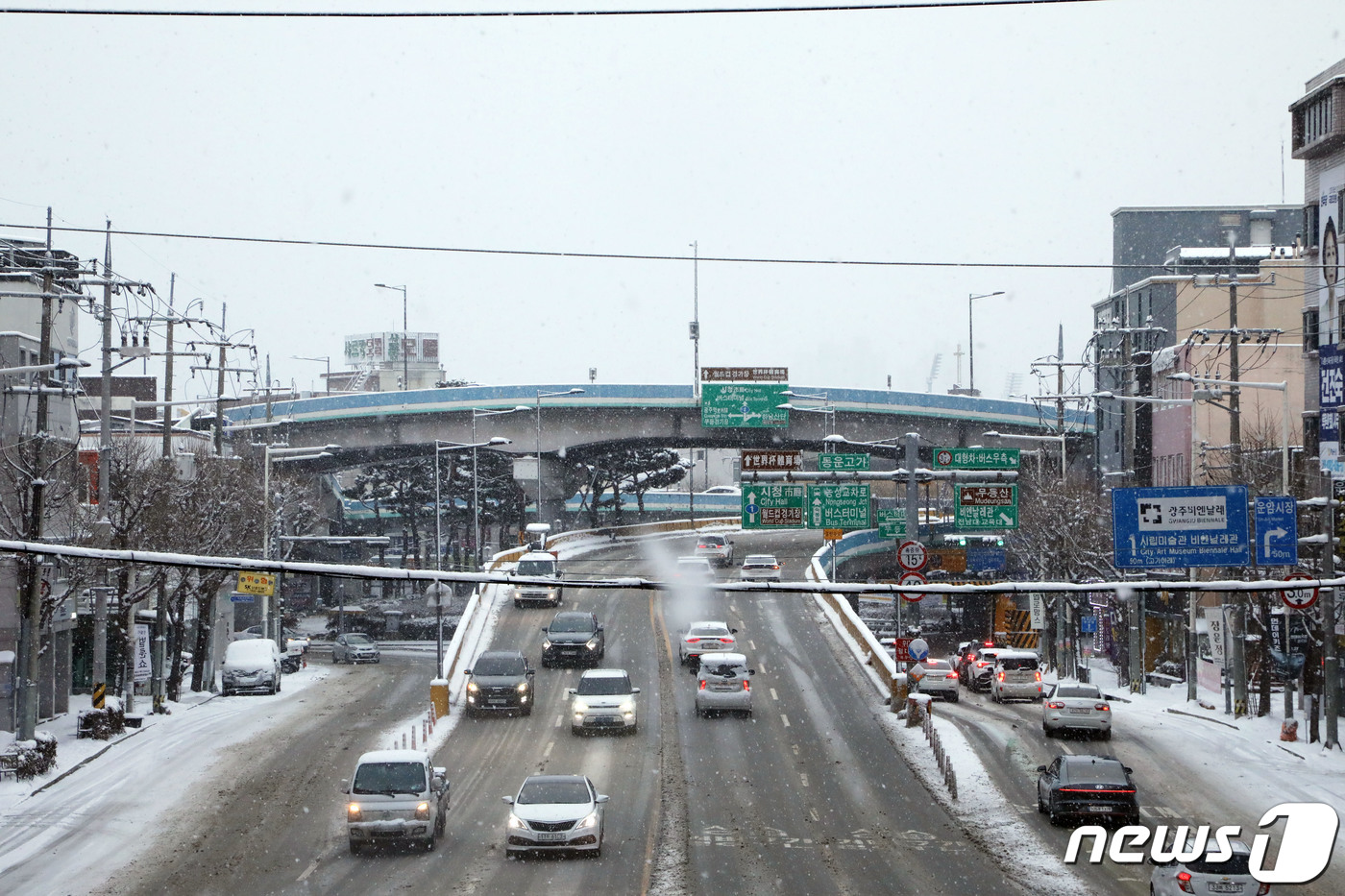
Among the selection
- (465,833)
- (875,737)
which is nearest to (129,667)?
(465,833)

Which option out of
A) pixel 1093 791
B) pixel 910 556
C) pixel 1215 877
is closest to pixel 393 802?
pixel 910 556

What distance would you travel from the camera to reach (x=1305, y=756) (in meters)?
31.5

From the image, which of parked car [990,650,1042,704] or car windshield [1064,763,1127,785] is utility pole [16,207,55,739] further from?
parked car [990,650,1042,704]

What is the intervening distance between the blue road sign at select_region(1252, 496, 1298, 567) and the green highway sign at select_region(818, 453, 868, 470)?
1372cm

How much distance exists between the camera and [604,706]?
35.1 meters

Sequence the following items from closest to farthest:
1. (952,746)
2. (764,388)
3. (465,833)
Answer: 1. (465,833)
2. (952,746)
3. (764,388)

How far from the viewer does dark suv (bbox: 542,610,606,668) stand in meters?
45.6

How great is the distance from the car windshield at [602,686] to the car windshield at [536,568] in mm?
16549

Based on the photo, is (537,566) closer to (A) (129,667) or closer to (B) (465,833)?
(A) (129,667)

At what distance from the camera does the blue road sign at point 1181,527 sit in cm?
2308

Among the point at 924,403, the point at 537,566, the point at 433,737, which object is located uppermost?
the point at 924,403

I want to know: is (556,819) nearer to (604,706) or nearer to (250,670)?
(604,706)

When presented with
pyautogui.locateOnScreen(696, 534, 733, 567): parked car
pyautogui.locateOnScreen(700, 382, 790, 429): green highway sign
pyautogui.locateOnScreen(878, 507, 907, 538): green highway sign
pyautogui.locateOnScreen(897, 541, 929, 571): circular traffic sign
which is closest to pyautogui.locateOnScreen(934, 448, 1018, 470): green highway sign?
pyautogui.locateOnScreen(897, 541, 929, 571): circular traffic sign

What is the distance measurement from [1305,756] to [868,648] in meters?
18.3
